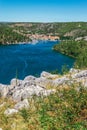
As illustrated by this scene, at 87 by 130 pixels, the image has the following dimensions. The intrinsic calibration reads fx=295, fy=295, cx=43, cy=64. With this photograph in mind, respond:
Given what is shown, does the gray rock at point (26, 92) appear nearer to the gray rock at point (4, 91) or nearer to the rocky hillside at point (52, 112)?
the gray rock at point (4, 91)

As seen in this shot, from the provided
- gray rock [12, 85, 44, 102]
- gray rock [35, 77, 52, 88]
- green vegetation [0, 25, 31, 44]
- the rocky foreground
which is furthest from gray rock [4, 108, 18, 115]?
green vegetation [0, 25, 31, 44]

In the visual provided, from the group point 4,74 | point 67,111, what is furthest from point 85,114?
point 4,74

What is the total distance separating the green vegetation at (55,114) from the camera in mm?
11281

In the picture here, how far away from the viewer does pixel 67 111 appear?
1206 cm

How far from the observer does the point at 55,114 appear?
12375 mm

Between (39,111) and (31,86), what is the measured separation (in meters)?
5.95

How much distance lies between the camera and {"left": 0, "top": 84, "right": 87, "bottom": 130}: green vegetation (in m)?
11.3

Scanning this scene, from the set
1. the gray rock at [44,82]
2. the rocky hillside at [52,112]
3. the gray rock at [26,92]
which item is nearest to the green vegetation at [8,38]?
the gray rock at [44,82]

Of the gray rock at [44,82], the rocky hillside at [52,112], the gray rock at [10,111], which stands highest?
the rocky hillside at [52,112]

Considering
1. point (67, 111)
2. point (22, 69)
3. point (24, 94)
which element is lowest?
point (22, 69)

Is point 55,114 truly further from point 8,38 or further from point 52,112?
point 8,38

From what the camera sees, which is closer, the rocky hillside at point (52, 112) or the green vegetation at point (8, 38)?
the rocky hillside at point (52, 112)

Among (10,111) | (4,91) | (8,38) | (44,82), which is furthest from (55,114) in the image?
(8,38)

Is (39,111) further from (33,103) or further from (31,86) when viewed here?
(31,86)
